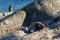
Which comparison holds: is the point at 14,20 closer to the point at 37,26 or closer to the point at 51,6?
the point at 51,6

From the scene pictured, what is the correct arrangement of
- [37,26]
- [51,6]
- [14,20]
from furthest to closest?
[51,6] < [14,20] < [37,26]

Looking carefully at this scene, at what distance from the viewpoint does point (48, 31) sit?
988cm

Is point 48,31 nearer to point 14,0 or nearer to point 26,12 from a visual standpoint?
point 26,12

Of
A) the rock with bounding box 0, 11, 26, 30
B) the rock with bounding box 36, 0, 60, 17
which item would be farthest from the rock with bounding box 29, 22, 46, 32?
the rock with bounding box 36, 0, 60, 17

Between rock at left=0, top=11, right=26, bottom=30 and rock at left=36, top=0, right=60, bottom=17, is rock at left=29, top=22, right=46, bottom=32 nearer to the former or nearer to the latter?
rock at left=0, top=11, right=26, bottom=30

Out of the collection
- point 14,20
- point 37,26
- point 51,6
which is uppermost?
point 37,26

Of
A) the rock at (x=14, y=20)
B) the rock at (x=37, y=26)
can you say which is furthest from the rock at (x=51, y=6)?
the rock at (x=37, y=26)

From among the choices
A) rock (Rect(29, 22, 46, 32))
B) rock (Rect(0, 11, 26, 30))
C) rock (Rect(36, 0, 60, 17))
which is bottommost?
rock (Rect(0, 11, 26, 30))

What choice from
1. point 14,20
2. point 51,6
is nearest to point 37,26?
point 14,20

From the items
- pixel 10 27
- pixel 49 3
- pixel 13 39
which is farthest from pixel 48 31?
pixel 49 3

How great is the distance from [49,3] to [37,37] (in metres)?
4.67

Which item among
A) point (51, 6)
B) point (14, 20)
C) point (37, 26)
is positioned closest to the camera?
point (37, 26)

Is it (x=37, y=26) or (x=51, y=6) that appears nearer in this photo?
(x=37, y=26)

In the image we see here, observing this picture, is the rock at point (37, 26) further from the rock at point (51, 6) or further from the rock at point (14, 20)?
the rock at point (51, 6)
